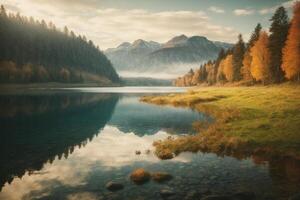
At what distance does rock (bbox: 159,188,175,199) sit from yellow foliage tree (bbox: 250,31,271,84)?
79511 mm

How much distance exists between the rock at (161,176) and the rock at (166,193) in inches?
67.9

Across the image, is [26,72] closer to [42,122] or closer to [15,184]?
[42,122]

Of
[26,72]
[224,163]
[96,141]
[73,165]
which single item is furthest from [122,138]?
[26,72]

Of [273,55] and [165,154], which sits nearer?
[165,154]

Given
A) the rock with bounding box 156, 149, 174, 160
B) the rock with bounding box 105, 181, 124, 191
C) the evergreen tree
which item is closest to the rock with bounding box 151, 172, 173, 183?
the rock with bounding box 105, 181, 124, 191

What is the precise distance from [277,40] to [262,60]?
24.7 feet

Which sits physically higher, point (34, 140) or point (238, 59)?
point (238, 59)

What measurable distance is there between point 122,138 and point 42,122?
18696 mm

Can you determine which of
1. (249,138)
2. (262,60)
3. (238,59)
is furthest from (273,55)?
(249,138)

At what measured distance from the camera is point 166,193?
17.2 m

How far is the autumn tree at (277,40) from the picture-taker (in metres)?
85.1

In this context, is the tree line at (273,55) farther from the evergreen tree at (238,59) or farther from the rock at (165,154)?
the rock at (165,154)

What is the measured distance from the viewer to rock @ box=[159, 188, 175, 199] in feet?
55.7

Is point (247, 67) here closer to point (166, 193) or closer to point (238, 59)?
point (238, 59)
